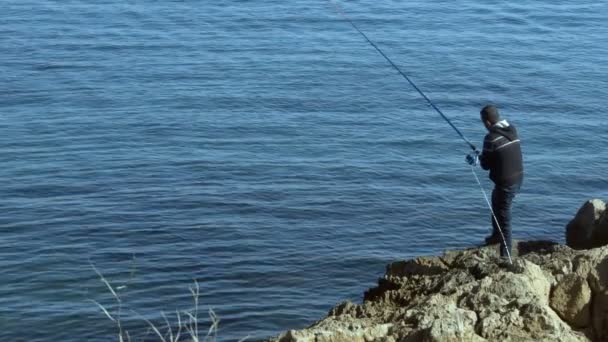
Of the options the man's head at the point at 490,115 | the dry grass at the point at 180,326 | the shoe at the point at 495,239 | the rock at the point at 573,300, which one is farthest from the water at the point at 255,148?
the rock at the point at 573,300

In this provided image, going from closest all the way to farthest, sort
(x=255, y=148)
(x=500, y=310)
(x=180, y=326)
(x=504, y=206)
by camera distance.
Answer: (x=180, y=326)
(x=500, y=310)
(x=504, y=206)
(x=255, y=148)

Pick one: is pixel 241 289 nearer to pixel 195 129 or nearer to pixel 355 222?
pixel 355 222

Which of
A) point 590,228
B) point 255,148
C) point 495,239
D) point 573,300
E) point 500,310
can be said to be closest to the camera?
point 500,310

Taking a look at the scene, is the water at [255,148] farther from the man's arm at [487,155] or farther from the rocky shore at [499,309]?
the rocky shore at [499,309]

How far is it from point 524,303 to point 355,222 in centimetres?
795

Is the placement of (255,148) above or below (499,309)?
below

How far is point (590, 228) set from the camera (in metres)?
12.4

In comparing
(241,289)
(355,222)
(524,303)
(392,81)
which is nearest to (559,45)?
(392,81)

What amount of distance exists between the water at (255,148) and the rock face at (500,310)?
3.60 metres

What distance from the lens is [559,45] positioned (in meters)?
27.4

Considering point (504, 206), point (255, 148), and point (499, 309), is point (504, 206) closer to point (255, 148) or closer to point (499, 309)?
point (499, 309)

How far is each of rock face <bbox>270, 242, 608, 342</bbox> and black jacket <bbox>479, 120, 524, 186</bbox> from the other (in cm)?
135

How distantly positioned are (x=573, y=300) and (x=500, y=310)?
2.19 ft

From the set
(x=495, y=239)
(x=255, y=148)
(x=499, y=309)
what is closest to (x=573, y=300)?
(x=499, y=309)
